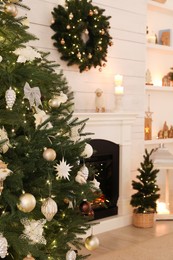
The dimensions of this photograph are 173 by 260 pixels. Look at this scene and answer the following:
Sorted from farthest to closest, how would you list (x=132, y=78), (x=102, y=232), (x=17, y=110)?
1. (x=132, y=78)
2. (x=102, y=232)
3. (x=17, y=110)

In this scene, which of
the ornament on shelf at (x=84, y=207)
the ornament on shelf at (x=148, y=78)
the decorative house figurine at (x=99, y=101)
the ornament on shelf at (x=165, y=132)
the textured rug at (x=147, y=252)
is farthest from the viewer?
the ornament on shelf at (x=165, y=132)

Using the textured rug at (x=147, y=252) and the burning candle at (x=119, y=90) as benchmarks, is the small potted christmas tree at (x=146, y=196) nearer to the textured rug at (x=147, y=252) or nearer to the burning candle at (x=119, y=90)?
the textured rug at (x=147, y=252)

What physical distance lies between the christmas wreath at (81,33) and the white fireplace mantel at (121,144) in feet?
1.80

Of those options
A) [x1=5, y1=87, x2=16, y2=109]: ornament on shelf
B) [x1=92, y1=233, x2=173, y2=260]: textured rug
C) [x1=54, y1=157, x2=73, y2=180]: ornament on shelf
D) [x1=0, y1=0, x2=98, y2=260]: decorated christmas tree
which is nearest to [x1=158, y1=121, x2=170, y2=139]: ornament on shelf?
[x1=92, y1=233, x2=173, y2=260]: textured rug

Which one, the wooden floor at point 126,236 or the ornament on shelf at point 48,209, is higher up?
the ornament on shelf at point 48,209

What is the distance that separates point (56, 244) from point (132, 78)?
9.51 feet

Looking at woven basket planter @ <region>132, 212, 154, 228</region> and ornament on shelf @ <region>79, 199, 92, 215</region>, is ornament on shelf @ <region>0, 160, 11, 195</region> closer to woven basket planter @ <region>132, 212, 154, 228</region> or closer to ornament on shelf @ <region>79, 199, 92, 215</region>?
ornament on shelf @ <region>79, 199, 92, 215</region>

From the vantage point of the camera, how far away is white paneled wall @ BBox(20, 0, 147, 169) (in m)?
3.64

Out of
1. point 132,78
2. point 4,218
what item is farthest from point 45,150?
point 132,78

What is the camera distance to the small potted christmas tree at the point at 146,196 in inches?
163

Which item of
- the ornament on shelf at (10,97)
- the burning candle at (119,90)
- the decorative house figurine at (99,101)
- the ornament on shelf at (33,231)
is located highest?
the burning candle at (119,90)

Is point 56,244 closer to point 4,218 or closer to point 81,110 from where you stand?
point 4,218

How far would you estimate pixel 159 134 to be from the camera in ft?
16.8

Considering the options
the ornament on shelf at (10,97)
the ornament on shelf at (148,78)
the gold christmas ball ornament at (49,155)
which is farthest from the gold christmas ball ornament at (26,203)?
the ornament on shelf at (148,78)
